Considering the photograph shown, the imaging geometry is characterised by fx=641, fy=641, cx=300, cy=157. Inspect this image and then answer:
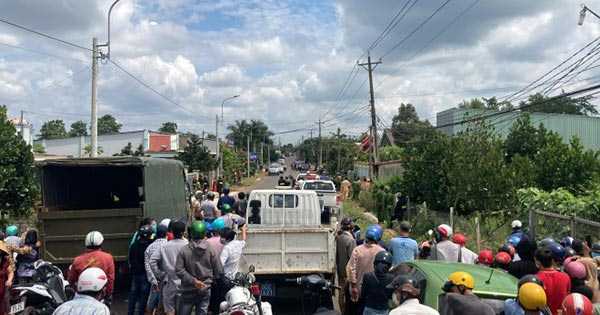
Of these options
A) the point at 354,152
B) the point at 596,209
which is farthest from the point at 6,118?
the point at 354,152

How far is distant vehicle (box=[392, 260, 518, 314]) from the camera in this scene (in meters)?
6.04

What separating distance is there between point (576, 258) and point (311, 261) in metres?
4.55

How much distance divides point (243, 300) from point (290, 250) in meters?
4.27

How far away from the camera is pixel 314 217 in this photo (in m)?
14.4

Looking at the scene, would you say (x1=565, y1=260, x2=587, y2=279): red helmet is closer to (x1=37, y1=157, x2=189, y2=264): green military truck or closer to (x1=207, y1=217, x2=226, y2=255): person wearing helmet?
(x1=207, y1=217, x2=226, y2=255): person wearing helmet

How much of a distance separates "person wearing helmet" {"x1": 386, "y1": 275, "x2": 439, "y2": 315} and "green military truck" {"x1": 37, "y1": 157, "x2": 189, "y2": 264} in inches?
293

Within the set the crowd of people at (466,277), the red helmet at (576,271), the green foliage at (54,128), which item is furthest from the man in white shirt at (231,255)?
the green foliage at (54,128)

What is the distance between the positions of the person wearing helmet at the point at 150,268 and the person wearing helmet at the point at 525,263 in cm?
439

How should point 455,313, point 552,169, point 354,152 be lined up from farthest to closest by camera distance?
point 354,152, point 552,169, point 455,313

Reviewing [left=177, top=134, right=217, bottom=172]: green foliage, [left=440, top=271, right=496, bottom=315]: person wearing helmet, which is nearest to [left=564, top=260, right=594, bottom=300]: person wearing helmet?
[left=440, top=271, right=496, bottom=315]: person wearing helmet

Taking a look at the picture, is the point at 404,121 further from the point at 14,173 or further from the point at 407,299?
the point at 407,299

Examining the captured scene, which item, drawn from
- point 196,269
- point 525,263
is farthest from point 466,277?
point 196,269

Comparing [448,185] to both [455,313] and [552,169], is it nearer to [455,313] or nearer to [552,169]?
[552,169]

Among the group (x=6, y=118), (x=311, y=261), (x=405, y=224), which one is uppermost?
(x=6, y=118)
